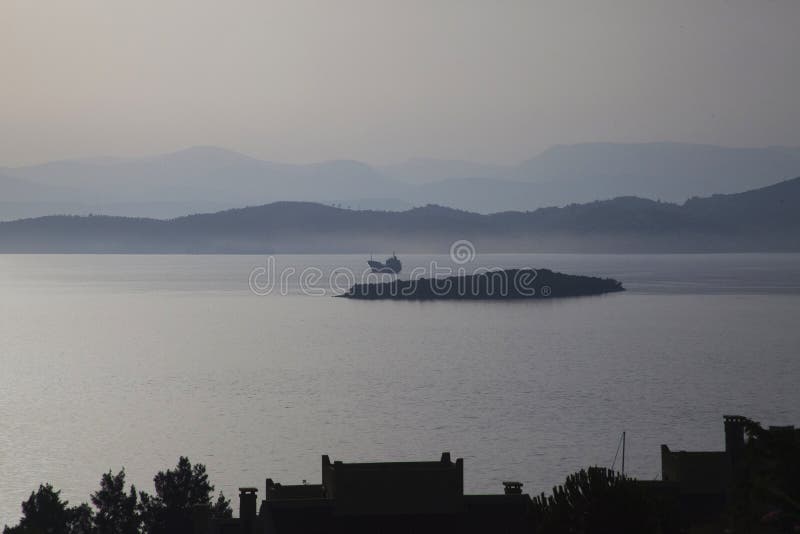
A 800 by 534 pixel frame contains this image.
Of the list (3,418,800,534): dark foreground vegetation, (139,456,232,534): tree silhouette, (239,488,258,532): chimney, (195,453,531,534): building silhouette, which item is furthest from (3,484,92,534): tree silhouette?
(195,453,531,534): building silhouette

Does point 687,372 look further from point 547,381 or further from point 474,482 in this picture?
point 474,482

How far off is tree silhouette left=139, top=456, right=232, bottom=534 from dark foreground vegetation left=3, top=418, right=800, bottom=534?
7 cm

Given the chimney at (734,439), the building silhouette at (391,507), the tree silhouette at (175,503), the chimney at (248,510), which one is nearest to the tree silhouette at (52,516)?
the tree silhouette at (175,503)

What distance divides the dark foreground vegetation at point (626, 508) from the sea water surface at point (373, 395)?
1281 centimetres

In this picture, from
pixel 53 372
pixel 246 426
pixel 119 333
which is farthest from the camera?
pixel 119 333

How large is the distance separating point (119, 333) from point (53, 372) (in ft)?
146

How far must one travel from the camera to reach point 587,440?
251 feet

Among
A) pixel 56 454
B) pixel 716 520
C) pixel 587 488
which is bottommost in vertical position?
pixel 56 454

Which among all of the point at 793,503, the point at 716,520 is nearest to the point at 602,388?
the point at 716,520

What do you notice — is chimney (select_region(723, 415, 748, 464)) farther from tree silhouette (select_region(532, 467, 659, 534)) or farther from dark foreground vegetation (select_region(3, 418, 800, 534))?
tree silhouette (select_region(532, 467, 659, 534))

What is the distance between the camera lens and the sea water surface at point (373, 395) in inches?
2808

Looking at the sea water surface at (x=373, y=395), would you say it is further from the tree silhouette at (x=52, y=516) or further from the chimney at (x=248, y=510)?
the chimney at (x=248, y=510)

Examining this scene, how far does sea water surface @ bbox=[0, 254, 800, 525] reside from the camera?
71312 mm

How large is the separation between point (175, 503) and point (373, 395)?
56113 mm
